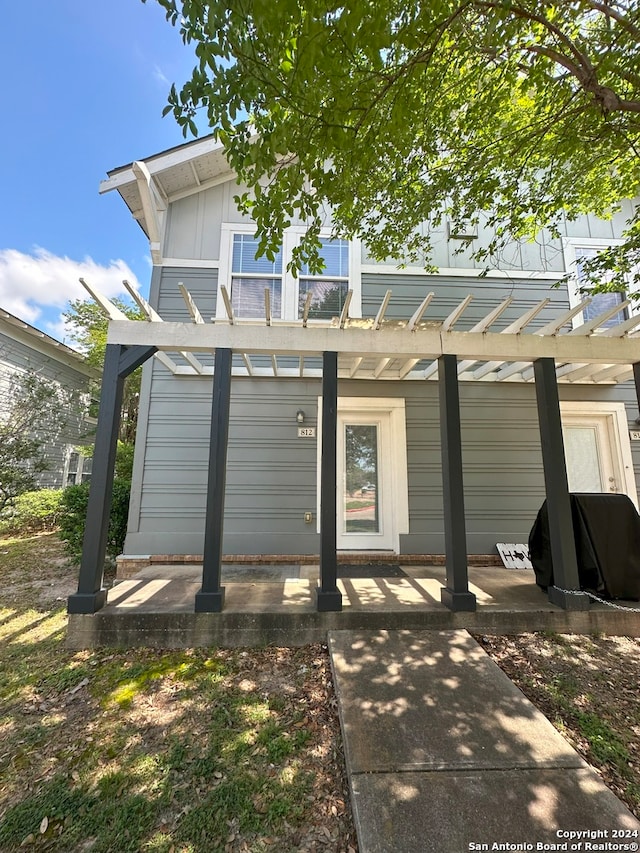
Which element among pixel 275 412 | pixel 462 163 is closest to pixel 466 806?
pixel 275 412

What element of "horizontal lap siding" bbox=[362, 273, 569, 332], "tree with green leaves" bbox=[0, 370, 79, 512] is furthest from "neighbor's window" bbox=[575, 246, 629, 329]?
"tree with green leaves" bbox=[0, 370, 79, 512]

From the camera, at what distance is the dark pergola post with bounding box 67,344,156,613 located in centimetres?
306

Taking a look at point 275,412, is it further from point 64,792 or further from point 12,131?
point 12,131

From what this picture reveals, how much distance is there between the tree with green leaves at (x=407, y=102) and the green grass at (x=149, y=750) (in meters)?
3.29

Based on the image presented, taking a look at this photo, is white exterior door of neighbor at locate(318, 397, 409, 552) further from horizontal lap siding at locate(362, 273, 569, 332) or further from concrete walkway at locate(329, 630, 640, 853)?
concrete walkway at locate(329, 630, 640, 853)

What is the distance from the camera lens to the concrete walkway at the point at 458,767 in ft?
4.70

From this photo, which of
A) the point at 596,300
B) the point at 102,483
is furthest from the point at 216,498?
the point at 596,300

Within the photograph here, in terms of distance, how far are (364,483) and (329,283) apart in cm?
317

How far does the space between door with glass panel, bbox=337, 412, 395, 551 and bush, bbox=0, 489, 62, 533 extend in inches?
224

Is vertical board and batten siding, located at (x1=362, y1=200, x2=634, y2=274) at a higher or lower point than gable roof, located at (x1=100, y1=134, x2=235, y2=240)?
lower

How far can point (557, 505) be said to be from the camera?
3.41 metres

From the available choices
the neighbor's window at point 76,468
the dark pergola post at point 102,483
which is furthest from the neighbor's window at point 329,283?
the neighbor's window at point 76,468

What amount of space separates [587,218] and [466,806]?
7746 mm

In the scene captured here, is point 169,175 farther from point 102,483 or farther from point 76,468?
point 76,468
